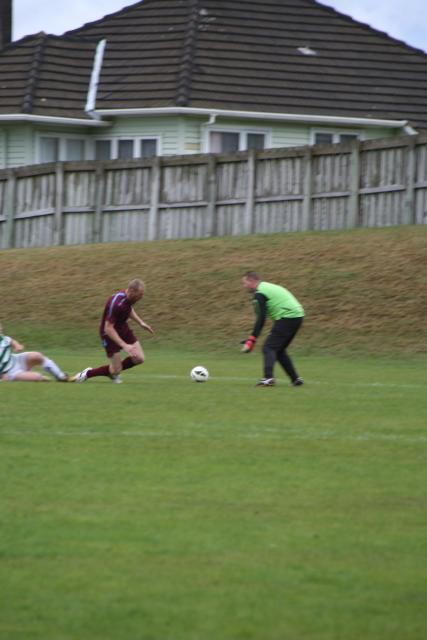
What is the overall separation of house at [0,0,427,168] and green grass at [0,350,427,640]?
25907mm

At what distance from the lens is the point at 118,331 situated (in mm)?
18953

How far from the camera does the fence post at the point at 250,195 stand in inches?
1266

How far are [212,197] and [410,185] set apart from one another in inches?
206

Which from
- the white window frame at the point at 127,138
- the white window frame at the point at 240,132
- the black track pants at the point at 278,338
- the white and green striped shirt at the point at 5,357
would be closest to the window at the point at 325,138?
the white window frame at the point at 240,132

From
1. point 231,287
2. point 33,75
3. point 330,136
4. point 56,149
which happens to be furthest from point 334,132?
point 231,287

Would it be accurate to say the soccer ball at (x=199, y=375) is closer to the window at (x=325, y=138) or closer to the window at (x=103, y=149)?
the window at (x=325, y=138)

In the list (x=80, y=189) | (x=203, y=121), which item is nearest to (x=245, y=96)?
(x=203, y=121)

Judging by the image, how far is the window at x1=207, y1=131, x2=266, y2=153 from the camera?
41.0m

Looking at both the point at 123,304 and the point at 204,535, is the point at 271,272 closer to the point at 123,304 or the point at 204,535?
the point at 123,304

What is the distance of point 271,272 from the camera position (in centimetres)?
2956

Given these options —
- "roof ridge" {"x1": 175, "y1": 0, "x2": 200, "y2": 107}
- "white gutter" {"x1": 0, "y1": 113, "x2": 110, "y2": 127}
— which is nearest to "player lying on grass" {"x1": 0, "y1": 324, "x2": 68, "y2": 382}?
"roof ridge" {"x1": 175, "y1": 0, "x2": 200, "y2": 107}

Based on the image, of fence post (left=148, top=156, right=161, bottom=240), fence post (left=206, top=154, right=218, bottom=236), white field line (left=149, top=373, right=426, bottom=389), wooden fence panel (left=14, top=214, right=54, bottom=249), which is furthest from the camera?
wooden fence panel (left=14, top=214, right=54, bottom=249)

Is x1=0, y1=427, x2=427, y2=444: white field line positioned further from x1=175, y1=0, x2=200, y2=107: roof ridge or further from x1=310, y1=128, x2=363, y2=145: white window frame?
x1=310, y1=128, x2=363, y2=145: white window frame

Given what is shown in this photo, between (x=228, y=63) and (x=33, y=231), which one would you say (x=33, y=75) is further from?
(x=33, y=231)
